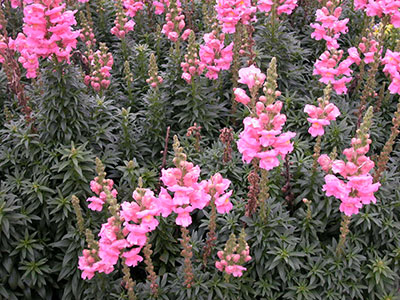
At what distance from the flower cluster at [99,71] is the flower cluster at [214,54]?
Result: 4.93 ft

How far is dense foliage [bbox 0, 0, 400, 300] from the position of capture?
5.13 m

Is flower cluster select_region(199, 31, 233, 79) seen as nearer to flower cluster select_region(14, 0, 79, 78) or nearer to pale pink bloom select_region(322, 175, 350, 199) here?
flower cluster select_region(14, 0, 79, 78)

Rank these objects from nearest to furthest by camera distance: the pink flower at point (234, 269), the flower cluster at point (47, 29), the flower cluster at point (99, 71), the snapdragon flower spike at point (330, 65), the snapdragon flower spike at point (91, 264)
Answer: the snapdragon flower spike at point (91, 264)
the pink flower at point (234, 269)
the flower cluster at point (47, 29)
the snapdragon flower spike at point (330, 65)
the flower cluster at point (99, 71)

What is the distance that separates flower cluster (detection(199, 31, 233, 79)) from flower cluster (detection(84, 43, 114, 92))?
150 centimetres

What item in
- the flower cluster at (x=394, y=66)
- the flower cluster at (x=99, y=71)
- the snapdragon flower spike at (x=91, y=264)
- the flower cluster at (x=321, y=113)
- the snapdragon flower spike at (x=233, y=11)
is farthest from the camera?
the flower cluster at (x=99, y=71)

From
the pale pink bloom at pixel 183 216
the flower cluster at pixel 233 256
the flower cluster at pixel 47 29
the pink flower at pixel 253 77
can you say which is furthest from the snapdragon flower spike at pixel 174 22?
the flower cluster at pixel 233 256

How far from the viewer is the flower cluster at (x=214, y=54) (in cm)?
643

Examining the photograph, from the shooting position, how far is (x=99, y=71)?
21.6 ft

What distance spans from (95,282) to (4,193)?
62.9 inches

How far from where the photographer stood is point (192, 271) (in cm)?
487

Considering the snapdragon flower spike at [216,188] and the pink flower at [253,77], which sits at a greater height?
the pink flower at [253,77]

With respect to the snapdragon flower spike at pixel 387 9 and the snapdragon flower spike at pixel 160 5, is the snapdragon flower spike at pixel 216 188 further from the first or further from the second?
the snapdragon flower spike at pixel 160 5

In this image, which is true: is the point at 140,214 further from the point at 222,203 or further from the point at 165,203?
the point at 222,203

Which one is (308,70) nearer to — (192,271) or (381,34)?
(381,34)
